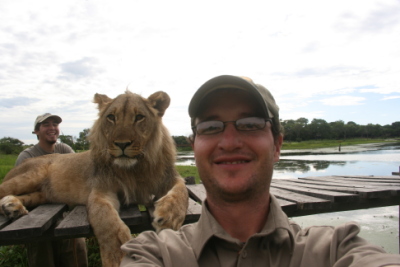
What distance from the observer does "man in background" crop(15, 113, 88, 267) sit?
4.83 m

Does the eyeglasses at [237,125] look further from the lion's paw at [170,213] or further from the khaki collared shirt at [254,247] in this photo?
the lion's paw at [170,213]

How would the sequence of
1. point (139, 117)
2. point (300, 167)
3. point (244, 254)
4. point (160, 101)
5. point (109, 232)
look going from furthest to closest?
point (300, 167) → point (160, 101) → point (139, 117) → point (109, 232) → point (244, 254)

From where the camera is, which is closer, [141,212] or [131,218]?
[131,218]

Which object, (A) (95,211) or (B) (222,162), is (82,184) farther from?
(B) (222,162)

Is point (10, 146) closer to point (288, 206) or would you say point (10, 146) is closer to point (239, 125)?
point (288, 206)

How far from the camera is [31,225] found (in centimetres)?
288

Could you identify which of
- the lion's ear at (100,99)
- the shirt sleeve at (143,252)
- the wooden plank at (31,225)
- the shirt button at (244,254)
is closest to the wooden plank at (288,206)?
the shirt button at (244,254)

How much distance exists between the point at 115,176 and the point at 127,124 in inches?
28.2

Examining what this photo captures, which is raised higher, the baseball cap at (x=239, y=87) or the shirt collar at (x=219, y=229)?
the baseball cap at (x=239, y=87)

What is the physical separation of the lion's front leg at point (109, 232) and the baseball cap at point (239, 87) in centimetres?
152

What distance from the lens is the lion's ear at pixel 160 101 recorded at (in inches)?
167

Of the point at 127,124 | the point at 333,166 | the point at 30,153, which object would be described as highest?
the point at 127,124

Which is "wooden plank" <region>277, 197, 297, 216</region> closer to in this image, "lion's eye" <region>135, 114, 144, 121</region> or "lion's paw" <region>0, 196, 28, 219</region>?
"lion's eye" <region>135, 114, 144, 121</region>

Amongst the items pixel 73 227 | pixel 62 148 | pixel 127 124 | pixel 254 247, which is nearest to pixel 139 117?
pixel 127 124
